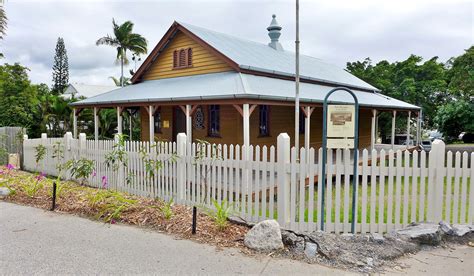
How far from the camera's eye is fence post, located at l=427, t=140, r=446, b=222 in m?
4.86

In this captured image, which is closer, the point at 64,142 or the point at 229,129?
the point at 64,142

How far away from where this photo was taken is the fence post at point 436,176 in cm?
486

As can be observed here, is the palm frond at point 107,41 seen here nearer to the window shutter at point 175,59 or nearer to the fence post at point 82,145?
the window shutter at point 175,59

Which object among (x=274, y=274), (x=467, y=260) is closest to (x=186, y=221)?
(x=274, y=274)

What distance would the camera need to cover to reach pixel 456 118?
69.8ft

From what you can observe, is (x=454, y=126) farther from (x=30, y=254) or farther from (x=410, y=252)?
(x=30, y=254)

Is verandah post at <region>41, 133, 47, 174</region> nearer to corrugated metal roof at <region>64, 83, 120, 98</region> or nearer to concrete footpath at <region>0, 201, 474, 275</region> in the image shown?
concrete footpath at <region>0, 201, 474, 275</region>

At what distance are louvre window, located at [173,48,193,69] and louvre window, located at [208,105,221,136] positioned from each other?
2.62 metres

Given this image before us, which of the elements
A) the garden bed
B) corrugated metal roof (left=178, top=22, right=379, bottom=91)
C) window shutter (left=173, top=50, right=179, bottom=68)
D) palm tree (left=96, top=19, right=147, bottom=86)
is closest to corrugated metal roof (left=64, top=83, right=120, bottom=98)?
palm tree (left=96, top=19, right=147, bottom=86)

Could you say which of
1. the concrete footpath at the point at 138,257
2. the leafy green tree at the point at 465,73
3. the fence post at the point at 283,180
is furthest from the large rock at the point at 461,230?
the leafy green tree at the point at 465,73

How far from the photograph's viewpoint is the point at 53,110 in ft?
64.9

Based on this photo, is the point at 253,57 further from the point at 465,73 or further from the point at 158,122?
the point at 465,73

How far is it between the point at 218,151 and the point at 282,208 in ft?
5.18

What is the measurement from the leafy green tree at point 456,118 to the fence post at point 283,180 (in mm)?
20034
